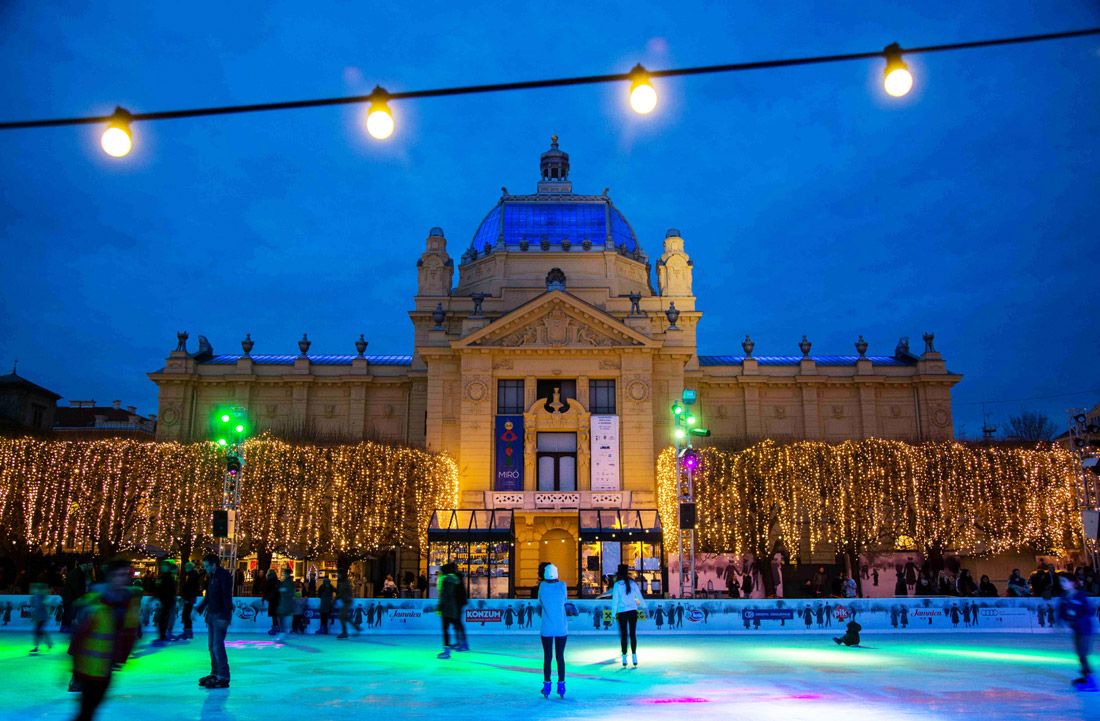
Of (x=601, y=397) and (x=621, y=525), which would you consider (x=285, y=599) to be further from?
(x=601, y=397)

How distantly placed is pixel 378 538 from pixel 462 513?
535 centimetres

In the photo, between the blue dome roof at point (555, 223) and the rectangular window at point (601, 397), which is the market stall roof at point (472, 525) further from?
the blue dome roof at point (555, 223)

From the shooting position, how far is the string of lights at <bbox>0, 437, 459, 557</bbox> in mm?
45594

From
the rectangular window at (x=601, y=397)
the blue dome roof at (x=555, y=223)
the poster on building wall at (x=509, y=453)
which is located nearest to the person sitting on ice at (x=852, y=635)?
the poster on building wall at (x=509, y=453)

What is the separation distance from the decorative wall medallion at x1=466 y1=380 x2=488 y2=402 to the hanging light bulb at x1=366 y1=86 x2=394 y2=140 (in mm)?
43881

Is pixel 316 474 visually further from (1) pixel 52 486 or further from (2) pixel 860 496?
(2) pixel 860 496

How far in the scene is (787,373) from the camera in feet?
217

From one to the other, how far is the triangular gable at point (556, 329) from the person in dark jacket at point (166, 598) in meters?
31.5

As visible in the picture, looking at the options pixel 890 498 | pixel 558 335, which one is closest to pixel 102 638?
pixel 890 498

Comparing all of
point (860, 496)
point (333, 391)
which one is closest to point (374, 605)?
point (860, 496)

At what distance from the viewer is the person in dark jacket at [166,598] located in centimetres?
2303

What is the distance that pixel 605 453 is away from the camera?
5312 cm

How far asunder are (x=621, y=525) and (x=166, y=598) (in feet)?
86.7

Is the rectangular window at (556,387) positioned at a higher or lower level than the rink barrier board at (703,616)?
higher
